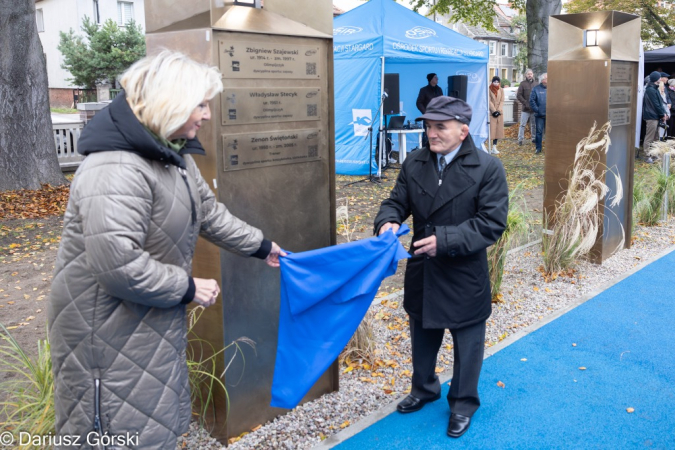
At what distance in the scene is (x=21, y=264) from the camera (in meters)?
7.58

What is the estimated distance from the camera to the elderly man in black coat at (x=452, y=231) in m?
3.56

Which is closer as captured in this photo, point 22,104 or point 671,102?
point 22,104

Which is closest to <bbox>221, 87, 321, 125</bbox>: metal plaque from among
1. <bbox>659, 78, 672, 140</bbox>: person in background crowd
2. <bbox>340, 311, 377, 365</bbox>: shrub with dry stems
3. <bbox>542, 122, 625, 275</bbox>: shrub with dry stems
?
<bbox>340, 311, 377, 365</bbox>: shrub with dry stems

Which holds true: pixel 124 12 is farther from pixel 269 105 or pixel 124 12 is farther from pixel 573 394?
pixel 573 394

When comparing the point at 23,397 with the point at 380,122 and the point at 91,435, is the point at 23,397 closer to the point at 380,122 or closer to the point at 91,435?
the point at 91,435

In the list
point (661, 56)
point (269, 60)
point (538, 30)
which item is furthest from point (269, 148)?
point (661, 56)

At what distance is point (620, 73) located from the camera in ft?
24.0

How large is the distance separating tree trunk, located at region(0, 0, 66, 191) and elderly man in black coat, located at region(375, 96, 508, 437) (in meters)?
9.77

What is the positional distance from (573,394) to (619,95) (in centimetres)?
426

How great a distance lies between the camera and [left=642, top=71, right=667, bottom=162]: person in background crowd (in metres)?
16.1

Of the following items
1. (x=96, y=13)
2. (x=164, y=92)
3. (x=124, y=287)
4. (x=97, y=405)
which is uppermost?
(x=96, y=13)

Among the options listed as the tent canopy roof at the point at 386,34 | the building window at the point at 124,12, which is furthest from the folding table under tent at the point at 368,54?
the building window at the point at 124,12

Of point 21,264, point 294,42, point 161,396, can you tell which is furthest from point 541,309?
point 21,264

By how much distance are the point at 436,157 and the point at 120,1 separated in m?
42.9
